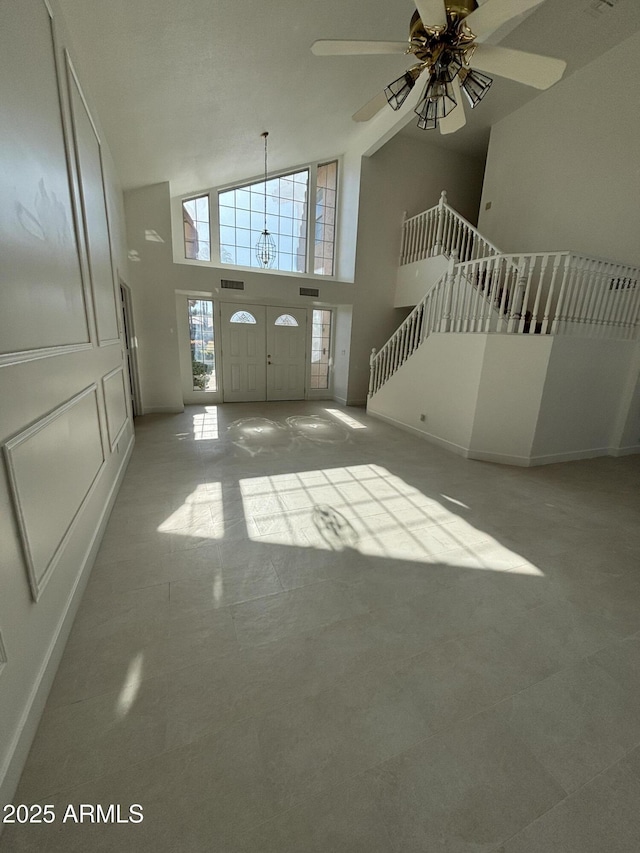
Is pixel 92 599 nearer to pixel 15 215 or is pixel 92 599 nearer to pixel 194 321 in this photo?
pixel 15 215

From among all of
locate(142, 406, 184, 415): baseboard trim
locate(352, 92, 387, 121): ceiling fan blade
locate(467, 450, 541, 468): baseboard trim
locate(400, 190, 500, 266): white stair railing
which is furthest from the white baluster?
locate(142, 406, 184, 415): baseboard trim

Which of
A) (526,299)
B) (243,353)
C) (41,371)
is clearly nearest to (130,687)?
(41,371)

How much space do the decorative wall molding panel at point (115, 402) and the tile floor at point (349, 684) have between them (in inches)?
24.5

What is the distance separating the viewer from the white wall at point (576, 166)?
4305 mm

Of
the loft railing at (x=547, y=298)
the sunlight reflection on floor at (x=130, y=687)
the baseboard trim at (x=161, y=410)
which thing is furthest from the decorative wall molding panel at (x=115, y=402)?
the loft railing at (x=547, y=298)

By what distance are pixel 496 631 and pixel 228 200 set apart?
24.4ft

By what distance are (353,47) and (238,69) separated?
1.87 meters

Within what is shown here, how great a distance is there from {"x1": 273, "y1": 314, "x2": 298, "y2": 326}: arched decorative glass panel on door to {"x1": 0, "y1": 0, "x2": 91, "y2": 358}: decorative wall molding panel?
199 inches

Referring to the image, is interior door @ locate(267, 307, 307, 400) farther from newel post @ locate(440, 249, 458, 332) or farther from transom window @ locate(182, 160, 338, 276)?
newel post @ locate(440, 249, 458, 332)

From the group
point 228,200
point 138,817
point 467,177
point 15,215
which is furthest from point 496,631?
point 467,177

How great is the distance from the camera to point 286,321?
284 inches

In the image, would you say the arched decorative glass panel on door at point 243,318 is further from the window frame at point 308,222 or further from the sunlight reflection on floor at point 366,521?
the sunlight reflection on floor at point 366,521

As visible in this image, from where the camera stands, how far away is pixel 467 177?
706 cm

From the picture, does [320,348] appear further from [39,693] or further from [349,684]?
[39,693]
